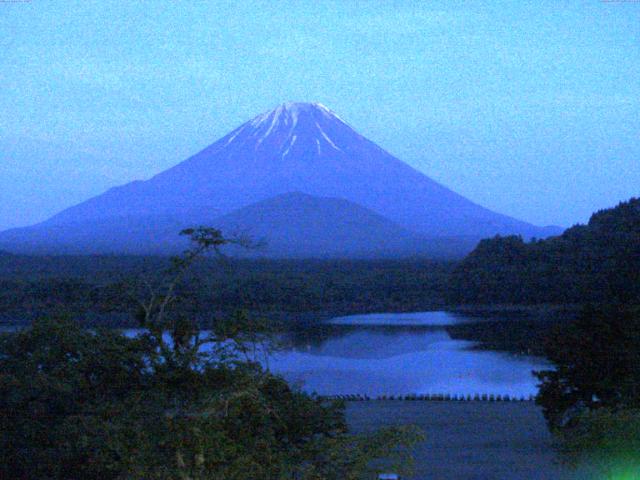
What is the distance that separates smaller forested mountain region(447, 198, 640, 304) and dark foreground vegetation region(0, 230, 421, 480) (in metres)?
29.7

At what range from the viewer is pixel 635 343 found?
1167cm

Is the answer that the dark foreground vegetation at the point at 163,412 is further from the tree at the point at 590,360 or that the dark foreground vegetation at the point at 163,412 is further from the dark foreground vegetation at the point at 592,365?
the tree at the point at 590,360

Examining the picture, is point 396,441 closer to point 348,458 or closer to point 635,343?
point 348,458

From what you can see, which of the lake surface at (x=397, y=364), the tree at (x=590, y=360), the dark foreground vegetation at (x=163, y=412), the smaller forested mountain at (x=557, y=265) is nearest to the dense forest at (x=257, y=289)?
the smaller forested mountain at (x=557, y=265)

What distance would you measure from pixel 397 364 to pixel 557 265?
1866 cm

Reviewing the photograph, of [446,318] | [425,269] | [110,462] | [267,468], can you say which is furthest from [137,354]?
[425,269]

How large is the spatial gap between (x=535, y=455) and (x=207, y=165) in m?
114

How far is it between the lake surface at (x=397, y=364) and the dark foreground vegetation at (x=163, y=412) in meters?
10.4

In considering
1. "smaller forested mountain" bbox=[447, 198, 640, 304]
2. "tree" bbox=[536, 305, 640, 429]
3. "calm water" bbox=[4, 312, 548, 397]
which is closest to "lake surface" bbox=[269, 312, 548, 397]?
"calm water" bbox=[4, 312, 548, 397]

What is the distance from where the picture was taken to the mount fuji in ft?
359

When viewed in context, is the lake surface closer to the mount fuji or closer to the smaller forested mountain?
the smaller forested mountain

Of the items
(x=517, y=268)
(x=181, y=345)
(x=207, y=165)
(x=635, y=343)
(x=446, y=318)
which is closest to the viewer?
(x=181, y=345)

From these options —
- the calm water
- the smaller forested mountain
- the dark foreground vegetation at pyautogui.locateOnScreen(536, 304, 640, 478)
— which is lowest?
the calm water

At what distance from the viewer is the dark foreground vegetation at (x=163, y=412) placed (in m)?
6.01
